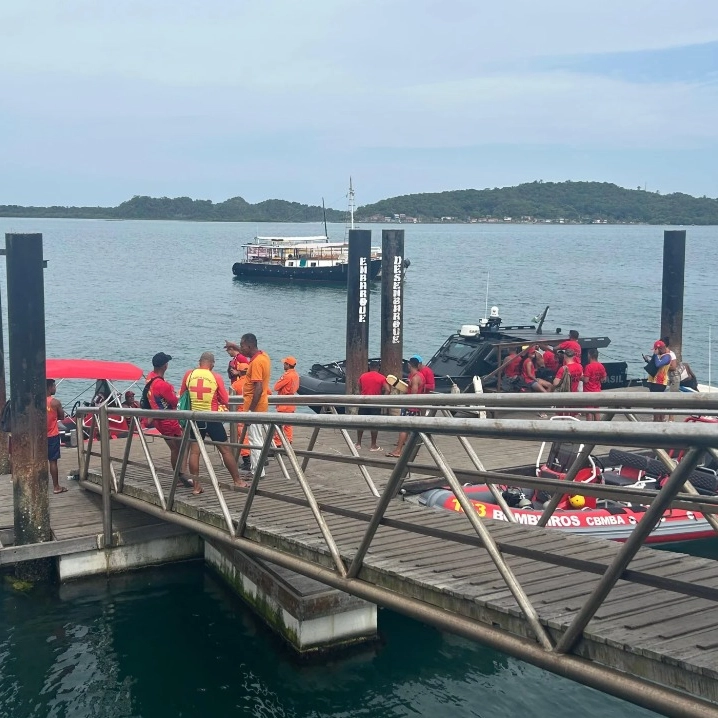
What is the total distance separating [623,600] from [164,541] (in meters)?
6.92

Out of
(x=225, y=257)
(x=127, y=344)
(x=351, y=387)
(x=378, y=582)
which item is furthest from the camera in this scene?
(x=225, y=257)

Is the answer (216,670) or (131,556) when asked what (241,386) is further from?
(216,670)

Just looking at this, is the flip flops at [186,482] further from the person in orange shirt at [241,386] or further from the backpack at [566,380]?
the backpack at [566,380]

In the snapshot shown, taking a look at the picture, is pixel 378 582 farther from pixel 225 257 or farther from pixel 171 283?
pixel 225 257

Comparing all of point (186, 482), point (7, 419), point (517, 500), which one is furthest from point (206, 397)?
point (517, 500)

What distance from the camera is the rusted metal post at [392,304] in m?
16.5

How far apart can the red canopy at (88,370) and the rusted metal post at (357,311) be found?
3957mm

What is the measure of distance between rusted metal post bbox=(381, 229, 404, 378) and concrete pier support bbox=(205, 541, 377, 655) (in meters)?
7.61

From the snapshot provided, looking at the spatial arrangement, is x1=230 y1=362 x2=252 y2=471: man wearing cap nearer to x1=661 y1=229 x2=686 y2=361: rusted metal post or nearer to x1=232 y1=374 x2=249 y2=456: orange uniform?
x1=232 y1=374 x2=249 y2=456: orange uniform

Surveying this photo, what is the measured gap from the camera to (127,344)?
4094 cm

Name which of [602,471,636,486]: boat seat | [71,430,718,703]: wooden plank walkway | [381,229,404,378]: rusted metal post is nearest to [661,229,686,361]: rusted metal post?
[381,229,404,378]: rusted metal post

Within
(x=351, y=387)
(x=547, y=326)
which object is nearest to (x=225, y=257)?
(x=547, y=326)

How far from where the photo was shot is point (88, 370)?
1630cm

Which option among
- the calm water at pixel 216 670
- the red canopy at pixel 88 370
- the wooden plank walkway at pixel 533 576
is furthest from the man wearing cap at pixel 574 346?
the wooden plank walkway at pixel 533 576
